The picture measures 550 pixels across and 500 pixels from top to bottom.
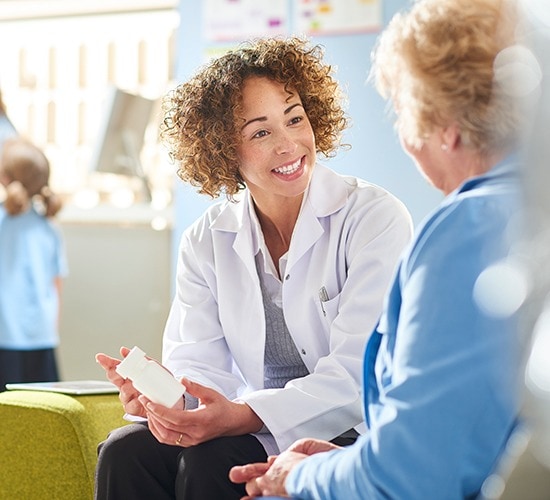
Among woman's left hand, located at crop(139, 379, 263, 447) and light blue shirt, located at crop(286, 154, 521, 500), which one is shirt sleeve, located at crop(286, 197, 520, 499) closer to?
light blue shirt, located at crop(286, 154, 521, 500)

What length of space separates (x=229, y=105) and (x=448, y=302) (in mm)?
1145


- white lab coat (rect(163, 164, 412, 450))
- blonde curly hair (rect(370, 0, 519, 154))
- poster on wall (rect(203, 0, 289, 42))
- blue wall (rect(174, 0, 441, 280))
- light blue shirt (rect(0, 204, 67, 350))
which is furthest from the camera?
light blue shirt (rect(0, 204, 67, 350))

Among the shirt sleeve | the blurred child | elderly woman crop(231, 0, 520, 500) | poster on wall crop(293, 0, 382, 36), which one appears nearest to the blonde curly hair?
elderly woman crop(231, 0, 520, 500)

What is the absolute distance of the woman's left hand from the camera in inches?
65.9

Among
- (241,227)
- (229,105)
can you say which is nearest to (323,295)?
(241,227)

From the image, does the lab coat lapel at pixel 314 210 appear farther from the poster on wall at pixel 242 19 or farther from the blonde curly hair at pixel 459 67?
the poster on wall at pixel 242 19

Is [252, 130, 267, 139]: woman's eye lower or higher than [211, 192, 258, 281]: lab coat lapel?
higher

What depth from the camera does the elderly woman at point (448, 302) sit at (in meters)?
1.02

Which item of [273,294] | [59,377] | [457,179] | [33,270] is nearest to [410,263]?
[457,179]

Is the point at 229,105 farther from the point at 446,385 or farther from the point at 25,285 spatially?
the point at 25,285

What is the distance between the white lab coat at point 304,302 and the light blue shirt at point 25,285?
2.39 m

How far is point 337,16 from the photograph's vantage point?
153 inches

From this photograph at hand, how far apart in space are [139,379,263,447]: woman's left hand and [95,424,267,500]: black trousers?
18mm

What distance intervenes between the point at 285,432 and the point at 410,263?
71cm
